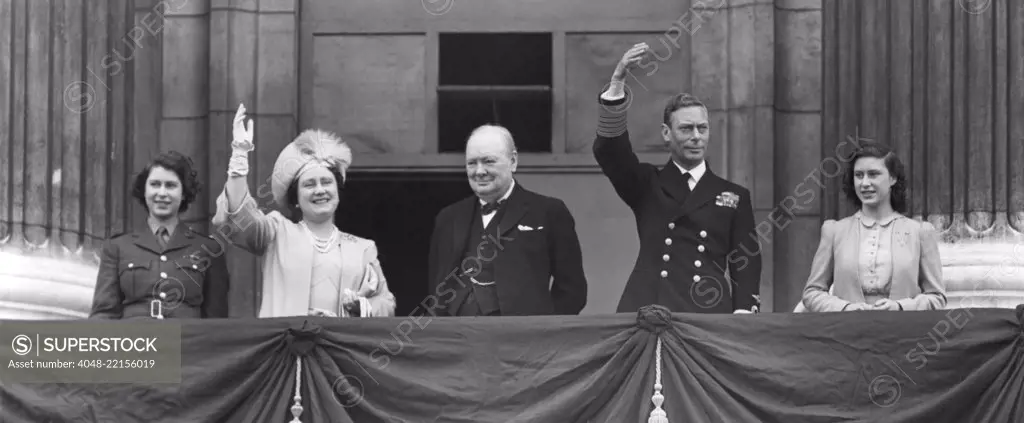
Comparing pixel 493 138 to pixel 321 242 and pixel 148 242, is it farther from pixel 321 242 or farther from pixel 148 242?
pixel 148 242

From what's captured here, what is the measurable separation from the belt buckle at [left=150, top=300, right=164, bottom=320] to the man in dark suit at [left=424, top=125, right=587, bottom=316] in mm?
1659

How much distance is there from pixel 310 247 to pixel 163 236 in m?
0.96

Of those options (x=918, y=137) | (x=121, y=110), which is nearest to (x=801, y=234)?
(x=918, y=137)

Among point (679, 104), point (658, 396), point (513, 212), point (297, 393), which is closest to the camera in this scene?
point (658, 396)

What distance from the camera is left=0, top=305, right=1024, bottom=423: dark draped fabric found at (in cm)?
1390

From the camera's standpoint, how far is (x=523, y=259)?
14.6 m

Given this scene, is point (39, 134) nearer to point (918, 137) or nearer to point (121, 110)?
point (121, 110)

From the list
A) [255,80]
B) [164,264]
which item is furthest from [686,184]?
[255,80]

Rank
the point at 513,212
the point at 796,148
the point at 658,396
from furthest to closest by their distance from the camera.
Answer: the point at 796,148 → the point at 513,212 → the point at 658,396

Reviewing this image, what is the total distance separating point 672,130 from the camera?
14625 millimetres

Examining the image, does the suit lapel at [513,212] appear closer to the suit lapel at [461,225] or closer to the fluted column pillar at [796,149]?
the suit lapel at [461,225]

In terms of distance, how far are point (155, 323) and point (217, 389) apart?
1.76 ft

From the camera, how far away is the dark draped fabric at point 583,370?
13898 mm

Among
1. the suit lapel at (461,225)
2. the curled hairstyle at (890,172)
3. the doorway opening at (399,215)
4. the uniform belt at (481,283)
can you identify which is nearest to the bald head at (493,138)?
the suit lapel at (461,225)
